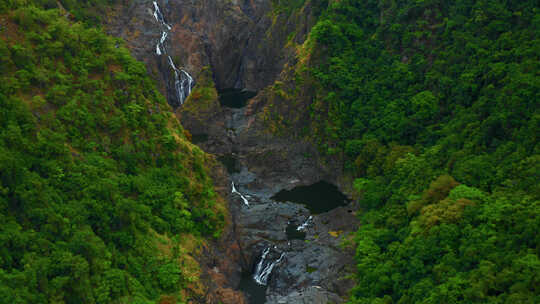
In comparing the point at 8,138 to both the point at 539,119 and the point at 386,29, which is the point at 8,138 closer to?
the point at 539,119

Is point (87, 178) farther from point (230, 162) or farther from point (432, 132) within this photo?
point (432, 132)

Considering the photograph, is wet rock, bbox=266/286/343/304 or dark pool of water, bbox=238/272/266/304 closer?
wet rock, bbox=266/286/343/304

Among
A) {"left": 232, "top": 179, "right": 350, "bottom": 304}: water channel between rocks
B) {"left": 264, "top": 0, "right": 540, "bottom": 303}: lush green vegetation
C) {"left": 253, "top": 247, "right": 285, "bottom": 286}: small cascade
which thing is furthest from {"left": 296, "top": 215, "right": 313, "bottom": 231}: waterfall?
{"left": 264, "top": 0, "right": 540, "bottom": 303}: lush green vegetation

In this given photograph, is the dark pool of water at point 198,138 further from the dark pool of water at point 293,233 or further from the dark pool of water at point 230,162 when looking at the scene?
the dark pool of water at point 293,233

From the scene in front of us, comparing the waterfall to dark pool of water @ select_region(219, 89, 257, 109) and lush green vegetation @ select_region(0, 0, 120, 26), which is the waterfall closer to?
dark pool of water @ select_region(219, 89, 257, 109)

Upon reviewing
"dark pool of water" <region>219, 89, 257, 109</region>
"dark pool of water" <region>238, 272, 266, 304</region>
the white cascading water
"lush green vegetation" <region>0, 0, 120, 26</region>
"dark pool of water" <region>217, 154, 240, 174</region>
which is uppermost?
"lush green vegetation" <region>0, 0, 120, 26</region>

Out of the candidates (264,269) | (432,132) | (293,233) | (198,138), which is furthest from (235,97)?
(264,269)
